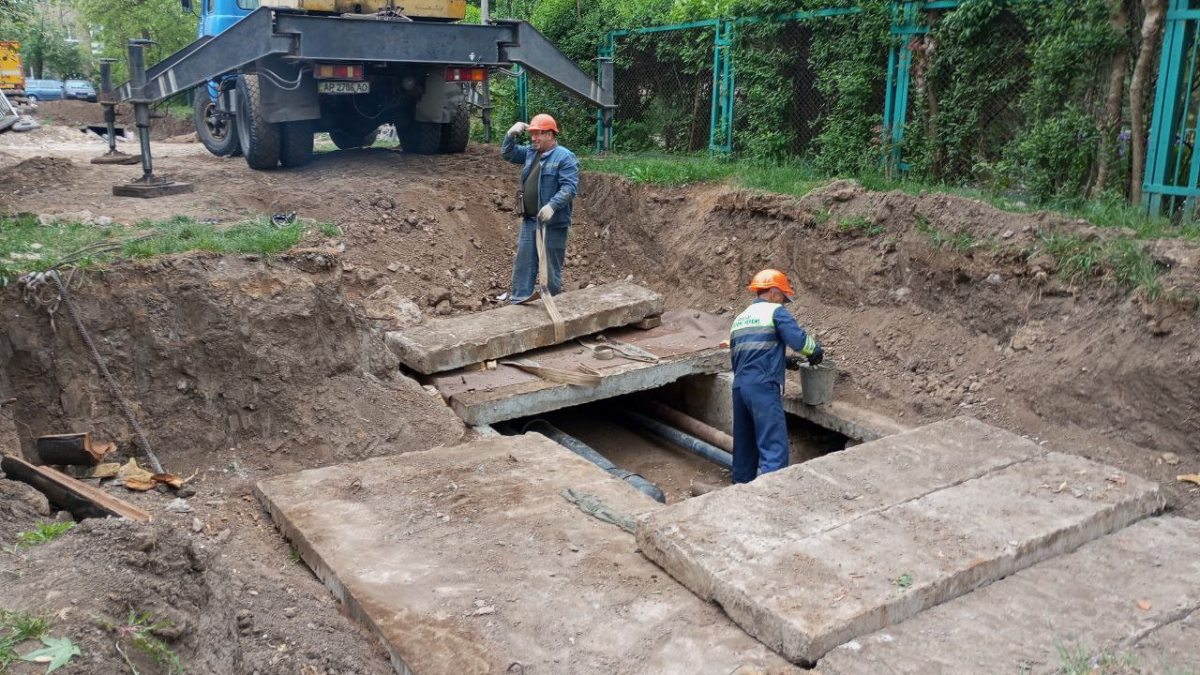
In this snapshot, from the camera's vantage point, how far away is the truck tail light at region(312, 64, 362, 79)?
31.5 feet

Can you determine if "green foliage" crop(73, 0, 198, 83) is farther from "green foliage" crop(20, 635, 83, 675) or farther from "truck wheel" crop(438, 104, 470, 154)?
"green foliage" crop(20, 635, 83, 675)

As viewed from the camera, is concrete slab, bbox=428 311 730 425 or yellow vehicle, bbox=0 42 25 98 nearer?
concrete slab, bbox=428 311 730 425

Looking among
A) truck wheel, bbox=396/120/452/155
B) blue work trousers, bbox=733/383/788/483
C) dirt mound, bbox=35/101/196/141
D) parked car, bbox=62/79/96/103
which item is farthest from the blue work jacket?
parked car, bbox=62/79/96/103

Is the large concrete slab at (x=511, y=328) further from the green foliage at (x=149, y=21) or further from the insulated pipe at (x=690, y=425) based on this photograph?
the green foliage at (x=149, y=21)

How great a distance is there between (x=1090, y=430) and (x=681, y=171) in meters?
5.28

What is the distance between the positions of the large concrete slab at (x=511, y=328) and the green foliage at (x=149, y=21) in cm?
1778

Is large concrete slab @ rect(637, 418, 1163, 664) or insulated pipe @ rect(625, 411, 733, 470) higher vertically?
large concrete slab @ rect(637, 418, 1163, 664)

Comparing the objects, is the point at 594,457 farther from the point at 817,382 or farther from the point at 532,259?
the point at 532,259

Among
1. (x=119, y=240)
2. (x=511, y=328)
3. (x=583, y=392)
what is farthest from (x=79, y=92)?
(x=583, y=392)

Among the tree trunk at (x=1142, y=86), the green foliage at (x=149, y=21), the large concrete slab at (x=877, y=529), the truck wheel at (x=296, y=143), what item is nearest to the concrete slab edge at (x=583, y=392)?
the large concrete slab at (x=877, y=529)

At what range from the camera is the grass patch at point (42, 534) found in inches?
129

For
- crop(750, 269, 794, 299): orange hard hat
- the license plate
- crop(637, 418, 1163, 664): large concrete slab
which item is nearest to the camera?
crop(637, 418, 1163, 664): large concrete slab

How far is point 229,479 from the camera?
554 cm

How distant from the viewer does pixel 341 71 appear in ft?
32.0
